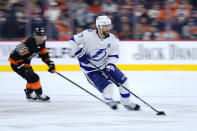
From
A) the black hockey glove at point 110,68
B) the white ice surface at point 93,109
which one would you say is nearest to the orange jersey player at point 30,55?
the white ice surface at point 93,109

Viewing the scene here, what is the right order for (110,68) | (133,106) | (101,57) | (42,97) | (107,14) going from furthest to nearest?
1. (107,14)
2. (42,97)
3. (101,57)
4. (133,106)
5. (110,68)

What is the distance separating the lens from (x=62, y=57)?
10023 millimetres

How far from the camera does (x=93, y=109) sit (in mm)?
5680

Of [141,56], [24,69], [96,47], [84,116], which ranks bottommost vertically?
[141,56]

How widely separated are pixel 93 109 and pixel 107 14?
15.5ft

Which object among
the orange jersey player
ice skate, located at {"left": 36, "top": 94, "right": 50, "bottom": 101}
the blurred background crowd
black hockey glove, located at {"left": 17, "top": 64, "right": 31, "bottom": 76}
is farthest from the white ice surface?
the blurred background crowd

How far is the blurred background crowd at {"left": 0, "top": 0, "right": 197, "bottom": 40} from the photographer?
1009 centimetres

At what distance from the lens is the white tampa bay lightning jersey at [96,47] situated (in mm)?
5695

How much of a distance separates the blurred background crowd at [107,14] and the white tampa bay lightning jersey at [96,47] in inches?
171

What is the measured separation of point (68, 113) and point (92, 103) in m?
0.79

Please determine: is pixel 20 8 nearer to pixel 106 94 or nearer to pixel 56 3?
pixel 56 3

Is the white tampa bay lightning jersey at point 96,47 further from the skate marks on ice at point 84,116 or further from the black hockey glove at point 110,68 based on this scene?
the skate marks on ice at point 84,116

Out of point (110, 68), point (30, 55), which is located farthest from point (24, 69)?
point (110, 68)

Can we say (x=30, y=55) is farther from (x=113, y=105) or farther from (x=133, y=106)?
(x=133, y=106)
